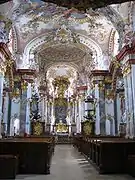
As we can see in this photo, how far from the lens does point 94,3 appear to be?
4.18 metres

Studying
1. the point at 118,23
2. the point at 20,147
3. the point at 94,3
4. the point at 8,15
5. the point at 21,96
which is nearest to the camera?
the point at 94,3

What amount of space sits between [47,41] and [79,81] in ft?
32.0

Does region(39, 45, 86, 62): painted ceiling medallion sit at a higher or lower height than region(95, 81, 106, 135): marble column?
higher

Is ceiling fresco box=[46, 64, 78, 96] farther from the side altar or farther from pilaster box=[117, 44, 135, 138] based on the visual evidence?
pilaster box=[117, 44, 135, 138]

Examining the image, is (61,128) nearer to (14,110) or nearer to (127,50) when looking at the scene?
(14,110)

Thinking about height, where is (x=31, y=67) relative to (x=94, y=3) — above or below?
above

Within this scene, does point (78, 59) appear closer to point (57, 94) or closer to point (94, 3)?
point (57, 94)

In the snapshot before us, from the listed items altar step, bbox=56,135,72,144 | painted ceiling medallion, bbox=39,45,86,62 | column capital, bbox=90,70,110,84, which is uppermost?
painted ceiling medallion, bbox=39,45,86,62

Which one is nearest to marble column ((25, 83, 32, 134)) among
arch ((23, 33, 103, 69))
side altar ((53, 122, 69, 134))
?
arch ((23, 33, 103, 69))

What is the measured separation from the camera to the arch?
17812 mm

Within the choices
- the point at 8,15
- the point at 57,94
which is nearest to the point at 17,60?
the point at 8,15

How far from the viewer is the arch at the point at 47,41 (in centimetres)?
1781

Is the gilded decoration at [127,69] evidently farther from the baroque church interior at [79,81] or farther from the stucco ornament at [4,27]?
the stucco ornament at [4,27]

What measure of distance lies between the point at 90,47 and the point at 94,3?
14.6 m
